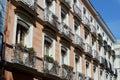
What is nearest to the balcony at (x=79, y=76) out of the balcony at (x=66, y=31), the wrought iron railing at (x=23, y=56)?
the balcony at (x=66, y=31)

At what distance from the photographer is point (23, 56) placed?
18.4 m

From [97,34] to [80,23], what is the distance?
7649mm

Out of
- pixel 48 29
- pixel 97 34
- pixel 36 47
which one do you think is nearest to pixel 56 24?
pixel 48 29

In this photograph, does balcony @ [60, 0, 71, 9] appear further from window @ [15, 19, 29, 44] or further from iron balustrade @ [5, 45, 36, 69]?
iron balustrade @ [5, 45, 36, 69]

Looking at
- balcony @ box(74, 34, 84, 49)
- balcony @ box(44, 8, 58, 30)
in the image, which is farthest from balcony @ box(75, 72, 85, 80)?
balcony @ box(44, 8, 58, 30)

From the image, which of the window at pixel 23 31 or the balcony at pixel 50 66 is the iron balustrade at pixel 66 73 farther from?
the window at pixel 23 31

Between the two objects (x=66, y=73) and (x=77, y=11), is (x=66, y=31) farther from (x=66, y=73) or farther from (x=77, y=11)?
(x=77, y=11)

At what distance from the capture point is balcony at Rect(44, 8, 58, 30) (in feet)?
73.4

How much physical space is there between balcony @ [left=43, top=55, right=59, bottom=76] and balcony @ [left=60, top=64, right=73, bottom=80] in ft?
3.43

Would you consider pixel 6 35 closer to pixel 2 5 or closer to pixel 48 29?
pixel 2 5

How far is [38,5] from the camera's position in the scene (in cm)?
2184

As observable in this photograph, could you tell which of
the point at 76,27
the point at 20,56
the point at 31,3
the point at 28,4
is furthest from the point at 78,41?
the point at 20,56

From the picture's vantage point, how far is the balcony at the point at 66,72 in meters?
23.7

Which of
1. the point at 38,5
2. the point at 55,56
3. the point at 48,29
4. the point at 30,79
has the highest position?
the point at 38,5
